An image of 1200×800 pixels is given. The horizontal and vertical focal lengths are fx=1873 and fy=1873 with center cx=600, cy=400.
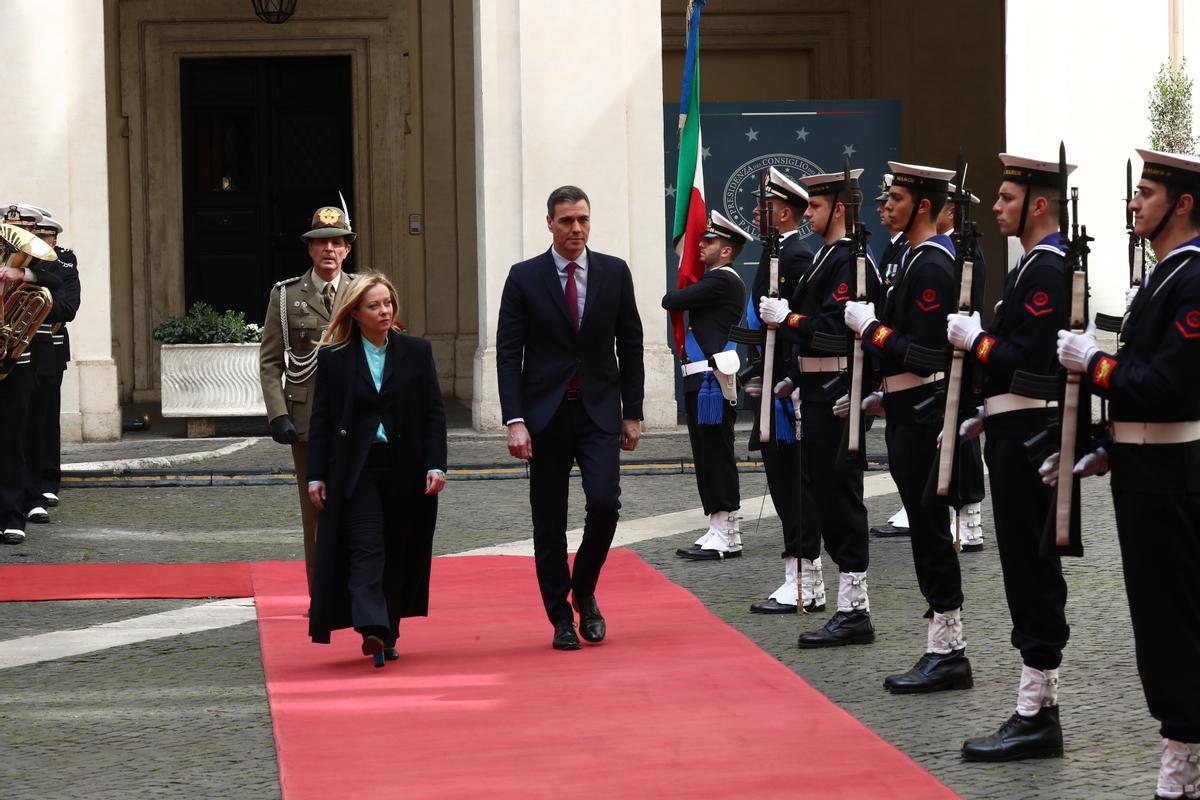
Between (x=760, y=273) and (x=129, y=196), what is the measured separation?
13.4 meters

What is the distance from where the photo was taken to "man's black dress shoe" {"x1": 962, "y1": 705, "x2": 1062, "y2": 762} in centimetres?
585

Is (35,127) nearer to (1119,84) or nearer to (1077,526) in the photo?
(1119,84)

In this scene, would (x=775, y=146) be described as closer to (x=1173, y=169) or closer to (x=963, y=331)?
(x=963, y=331)

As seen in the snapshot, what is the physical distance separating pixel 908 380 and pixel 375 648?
236 cm

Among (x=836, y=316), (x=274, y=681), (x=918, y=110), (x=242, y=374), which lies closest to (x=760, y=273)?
(x=836, y=316)

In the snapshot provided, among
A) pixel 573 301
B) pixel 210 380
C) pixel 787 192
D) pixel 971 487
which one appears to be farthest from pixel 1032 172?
pixel 210 380

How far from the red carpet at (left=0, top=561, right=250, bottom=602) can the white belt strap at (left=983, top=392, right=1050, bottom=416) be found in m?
4.54

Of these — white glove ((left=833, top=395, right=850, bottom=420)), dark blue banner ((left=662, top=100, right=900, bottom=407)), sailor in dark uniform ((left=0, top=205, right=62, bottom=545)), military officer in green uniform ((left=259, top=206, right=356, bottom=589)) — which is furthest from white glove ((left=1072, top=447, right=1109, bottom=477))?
dark blue banner ((left=662, top=100, right=900, bottom=407))

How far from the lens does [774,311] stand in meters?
8.18

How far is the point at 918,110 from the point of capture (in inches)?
848

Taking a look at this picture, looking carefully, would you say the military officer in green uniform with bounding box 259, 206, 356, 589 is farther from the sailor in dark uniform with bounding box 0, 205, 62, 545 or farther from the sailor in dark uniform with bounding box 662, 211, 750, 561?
the sailor in dark uniform with bounding box 0, 205, 62, 545

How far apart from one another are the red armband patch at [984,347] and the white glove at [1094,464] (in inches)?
26.1

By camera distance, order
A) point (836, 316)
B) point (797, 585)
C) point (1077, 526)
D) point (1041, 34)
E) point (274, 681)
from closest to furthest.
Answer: point (1077, 526)
point (274, 681)
point (836, 316)
point (797, 585)
point (1041, 34)

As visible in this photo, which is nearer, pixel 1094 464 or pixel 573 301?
pixel 1094 464
